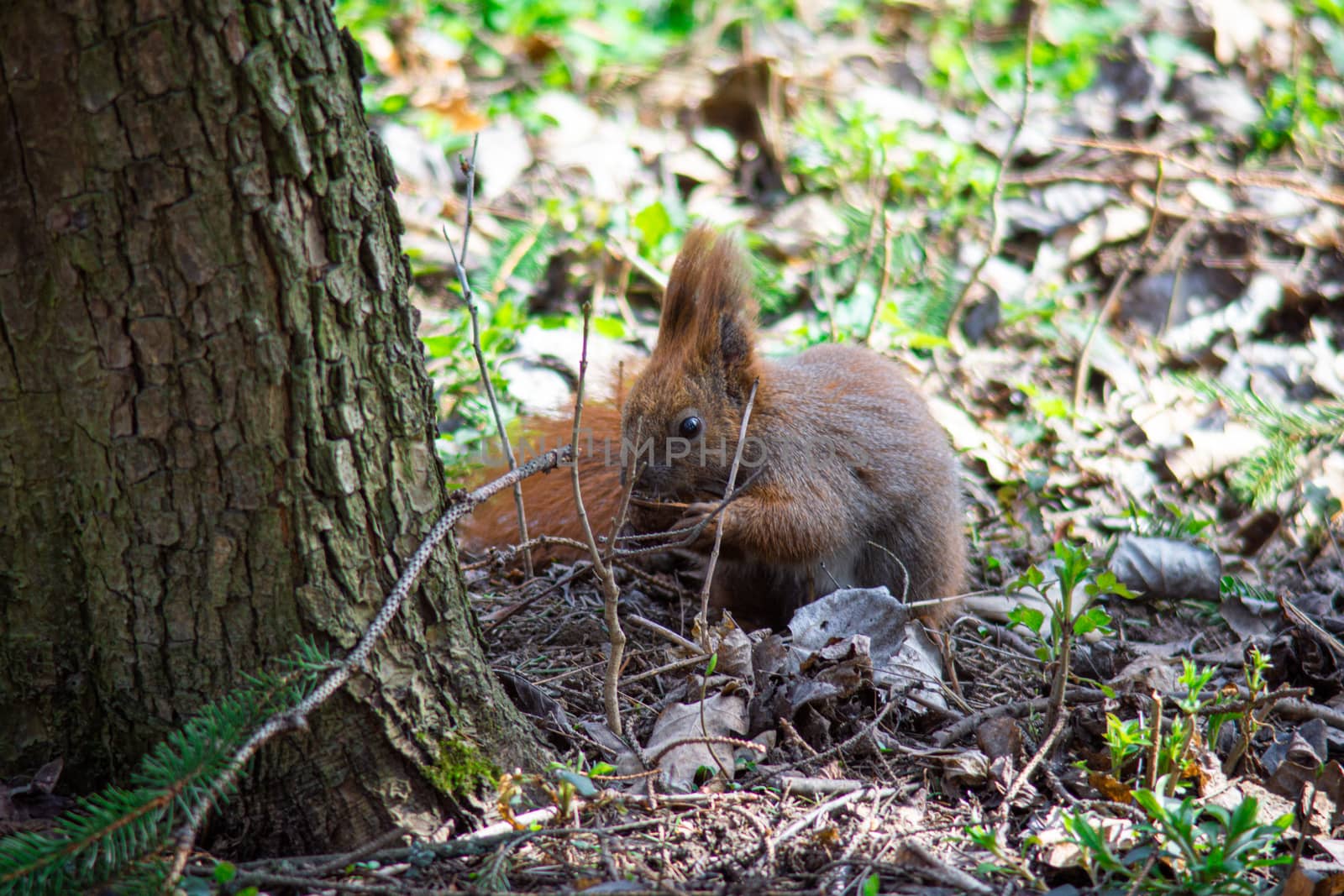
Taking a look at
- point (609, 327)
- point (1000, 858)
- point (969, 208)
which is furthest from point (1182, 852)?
point (969, 208)

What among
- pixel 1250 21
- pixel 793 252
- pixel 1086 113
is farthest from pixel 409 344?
pixel 1250 21

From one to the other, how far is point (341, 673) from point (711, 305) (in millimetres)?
1848

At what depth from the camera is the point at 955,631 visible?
302 centimetres

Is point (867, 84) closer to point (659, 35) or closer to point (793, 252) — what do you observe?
point (659, 35)

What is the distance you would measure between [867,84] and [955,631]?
413 centimetres

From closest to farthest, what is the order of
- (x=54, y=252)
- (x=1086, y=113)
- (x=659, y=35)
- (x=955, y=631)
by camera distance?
(x=54, y=252) → (x=955, y=631) → (x=1086, y=113) → (x=659, y=35)

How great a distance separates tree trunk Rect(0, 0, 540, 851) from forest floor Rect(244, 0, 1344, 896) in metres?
0.27

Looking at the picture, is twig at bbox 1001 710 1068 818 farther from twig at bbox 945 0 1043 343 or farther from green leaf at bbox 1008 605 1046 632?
twig at bbox 945 0 1043 343

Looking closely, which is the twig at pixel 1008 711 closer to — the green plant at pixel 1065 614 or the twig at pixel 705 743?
the green plant at pixel 1065 614

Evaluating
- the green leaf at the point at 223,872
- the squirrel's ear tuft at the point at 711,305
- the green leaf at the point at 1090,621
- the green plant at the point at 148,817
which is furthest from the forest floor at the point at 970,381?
the squirrel's ear tuft at the point at 711,305

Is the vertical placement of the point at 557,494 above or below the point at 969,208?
below

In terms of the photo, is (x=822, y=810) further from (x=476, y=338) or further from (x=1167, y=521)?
(x=1167, y=521)

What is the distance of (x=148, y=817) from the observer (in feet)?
4.81

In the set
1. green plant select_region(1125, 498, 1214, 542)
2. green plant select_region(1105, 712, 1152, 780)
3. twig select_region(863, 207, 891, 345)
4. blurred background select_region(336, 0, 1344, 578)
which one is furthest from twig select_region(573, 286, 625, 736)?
twig select_region(863, 207, 891, 345)
